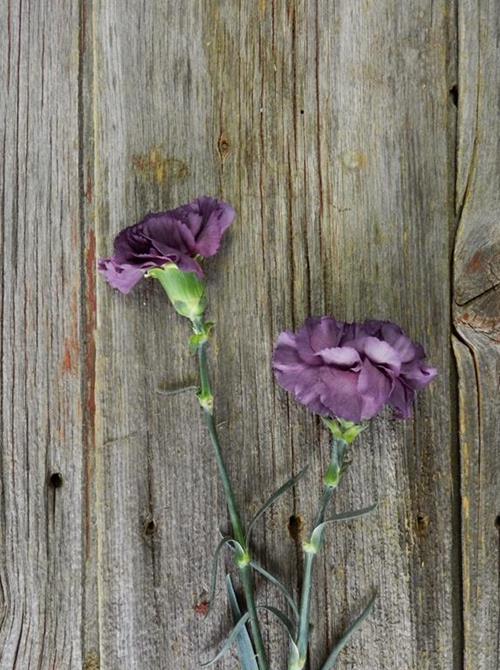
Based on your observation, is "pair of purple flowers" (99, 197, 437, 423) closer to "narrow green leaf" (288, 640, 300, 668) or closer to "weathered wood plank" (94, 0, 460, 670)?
"weathered wood plank" (94, 0, 460, 670)

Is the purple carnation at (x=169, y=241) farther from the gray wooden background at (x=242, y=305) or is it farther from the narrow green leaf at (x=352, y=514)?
the narrow green leaf at (x=352, y=514)

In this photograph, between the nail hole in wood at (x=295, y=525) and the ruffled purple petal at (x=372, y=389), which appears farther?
the nail hole in wood at (x=295, y=525)

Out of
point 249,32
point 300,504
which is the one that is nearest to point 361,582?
point 300,504

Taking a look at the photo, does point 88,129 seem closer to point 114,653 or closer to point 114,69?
point 114,69

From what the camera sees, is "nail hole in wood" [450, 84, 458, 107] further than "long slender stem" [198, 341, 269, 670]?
Yes

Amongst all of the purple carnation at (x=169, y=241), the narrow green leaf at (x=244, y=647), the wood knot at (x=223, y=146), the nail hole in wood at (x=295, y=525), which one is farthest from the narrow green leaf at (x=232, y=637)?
the wood knot at (x=223, y=146)

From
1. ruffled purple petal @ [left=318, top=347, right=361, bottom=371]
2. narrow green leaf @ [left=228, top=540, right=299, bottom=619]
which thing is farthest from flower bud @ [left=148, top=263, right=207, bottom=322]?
narrow green leaf @ [left=228, top=540, right=299, bottom=619]

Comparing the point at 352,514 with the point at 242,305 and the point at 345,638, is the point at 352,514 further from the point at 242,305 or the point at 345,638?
the point at 242,305
